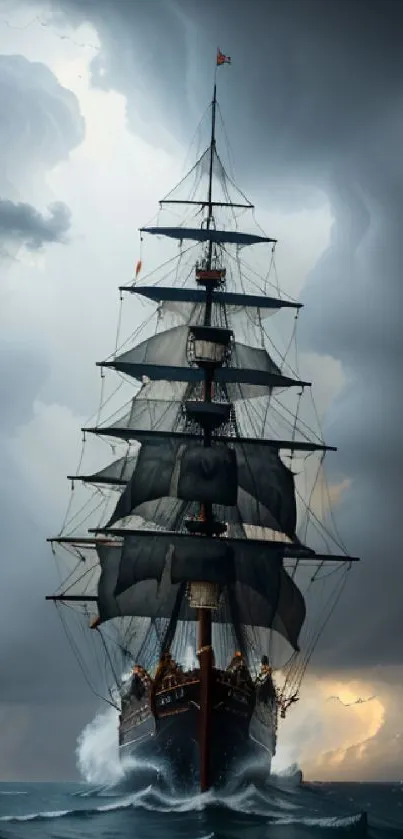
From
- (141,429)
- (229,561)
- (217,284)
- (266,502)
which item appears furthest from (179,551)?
(217,284)

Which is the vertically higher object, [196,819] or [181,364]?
[181,364]

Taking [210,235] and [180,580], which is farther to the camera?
[210,235]

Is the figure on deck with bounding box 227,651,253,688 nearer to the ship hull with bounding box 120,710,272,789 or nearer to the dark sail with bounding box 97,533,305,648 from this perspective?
the dark sail with bounding box 97,533,305,648

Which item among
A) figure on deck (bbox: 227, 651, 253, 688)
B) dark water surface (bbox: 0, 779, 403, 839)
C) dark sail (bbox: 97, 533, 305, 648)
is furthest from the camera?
dark sail (bbox: 97, 533, 305, 648)

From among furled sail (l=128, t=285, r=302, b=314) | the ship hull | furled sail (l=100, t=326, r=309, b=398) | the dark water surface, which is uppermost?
furled sail (l=128, t=285, r=302, b=314)

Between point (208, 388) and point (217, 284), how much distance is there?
9074mm

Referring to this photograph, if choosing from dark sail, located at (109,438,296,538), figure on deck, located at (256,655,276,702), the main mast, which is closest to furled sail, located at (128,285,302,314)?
the main mast

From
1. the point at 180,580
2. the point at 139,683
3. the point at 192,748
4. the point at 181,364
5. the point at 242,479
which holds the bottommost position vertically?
the point at 192,748

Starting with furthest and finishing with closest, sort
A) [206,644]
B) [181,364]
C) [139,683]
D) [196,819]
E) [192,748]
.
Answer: [181,364], [139,683], [206,644], [192,748], [196,819]

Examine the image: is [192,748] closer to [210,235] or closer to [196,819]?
[196,819]

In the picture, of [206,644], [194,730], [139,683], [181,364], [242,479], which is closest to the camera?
[194,730]

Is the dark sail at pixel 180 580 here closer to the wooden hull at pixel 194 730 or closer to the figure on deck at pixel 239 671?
the figure on deck at pixel 239 671

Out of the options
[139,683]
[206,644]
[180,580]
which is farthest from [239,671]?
[180,580]

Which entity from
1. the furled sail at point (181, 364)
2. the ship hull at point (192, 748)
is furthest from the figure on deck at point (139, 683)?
the furled sail at point (181, 364)
